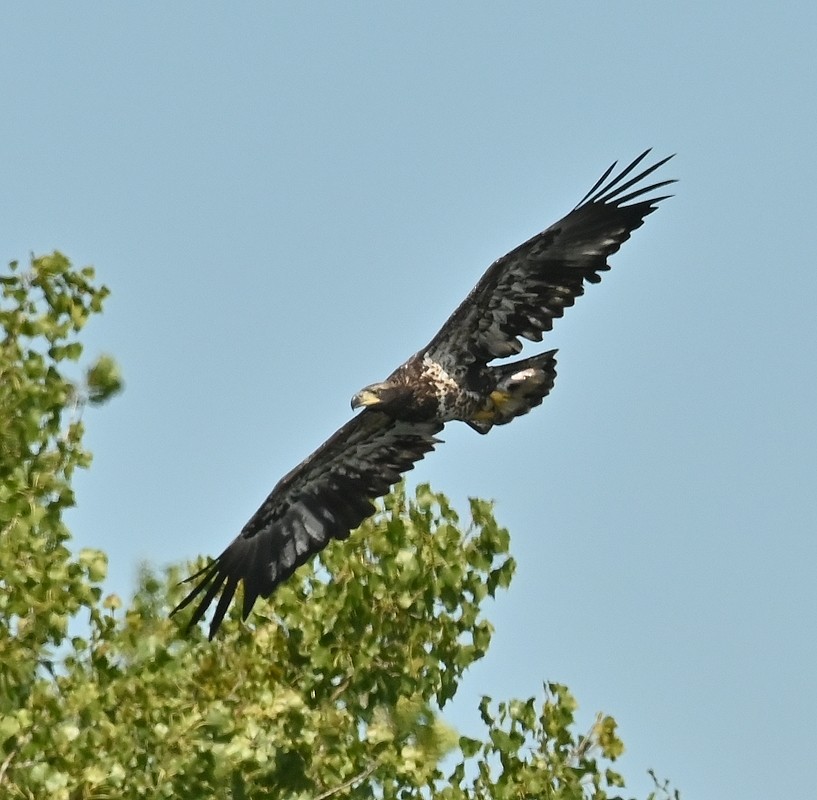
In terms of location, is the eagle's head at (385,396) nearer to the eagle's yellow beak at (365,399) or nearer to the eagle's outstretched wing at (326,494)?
the eagle's yellow beak at (365,399)

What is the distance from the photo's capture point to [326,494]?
1110cm

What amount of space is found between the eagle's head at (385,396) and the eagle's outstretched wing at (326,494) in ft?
0.78

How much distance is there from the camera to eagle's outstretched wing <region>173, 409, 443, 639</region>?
10586mm

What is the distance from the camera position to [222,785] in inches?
301

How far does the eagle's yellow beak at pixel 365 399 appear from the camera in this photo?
415 inches

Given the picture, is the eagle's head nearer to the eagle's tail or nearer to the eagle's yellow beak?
the eagle's yellow beak

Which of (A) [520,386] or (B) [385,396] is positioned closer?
(A) [520,386]

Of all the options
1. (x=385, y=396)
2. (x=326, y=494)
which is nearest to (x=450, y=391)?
(x=385, y=396)

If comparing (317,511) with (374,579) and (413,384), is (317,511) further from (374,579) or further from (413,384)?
(374,579)

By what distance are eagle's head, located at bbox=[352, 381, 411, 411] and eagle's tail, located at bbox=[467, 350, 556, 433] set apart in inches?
23.7

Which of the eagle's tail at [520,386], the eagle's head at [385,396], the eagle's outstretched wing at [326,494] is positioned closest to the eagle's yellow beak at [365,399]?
the eagle's head at [385,396]

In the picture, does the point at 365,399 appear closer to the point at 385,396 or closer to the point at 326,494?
the point at 385,396

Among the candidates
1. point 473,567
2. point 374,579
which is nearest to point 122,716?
point 374,579

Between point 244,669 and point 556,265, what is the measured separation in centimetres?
352
